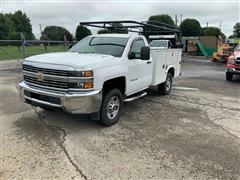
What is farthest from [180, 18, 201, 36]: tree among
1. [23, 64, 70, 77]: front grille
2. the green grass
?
[23, 64, 70, 77]: front grille

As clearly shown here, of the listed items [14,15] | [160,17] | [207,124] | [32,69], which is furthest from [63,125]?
[14,15]

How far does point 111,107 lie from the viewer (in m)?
5.25

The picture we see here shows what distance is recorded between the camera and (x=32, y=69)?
193 inches

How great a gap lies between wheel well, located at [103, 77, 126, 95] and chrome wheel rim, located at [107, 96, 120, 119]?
24cm

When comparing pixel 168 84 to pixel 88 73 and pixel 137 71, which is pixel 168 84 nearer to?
pixel 137 71

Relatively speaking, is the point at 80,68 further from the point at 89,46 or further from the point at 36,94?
the point at 89,46

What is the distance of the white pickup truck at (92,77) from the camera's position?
4.44m

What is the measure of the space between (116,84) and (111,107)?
492 mm

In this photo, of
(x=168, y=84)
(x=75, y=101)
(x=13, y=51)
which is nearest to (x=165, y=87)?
(x=168, y=84)

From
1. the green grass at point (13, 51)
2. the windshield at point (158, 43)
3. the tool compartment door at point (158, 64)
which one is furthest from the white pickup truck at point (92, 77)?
the green grass at point (13, 51)

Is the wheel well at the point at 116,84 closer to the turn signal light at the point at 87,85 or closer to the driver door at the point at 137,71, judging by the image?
the driver door at the point at 137,71

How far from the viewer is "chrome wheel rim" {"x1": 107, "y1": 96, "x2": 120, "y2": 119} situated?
5.16 meters

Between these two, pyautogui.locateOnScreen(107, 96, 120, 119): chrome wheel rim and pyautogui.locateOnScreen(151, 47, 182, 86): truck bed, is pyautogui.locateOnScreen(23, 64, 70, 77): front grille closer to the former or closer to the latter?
pyautogui.locateOnScreen(107, 96, 120, 119): chrome wheel rim

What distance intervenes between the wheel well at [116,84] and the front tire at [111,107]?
11cm
